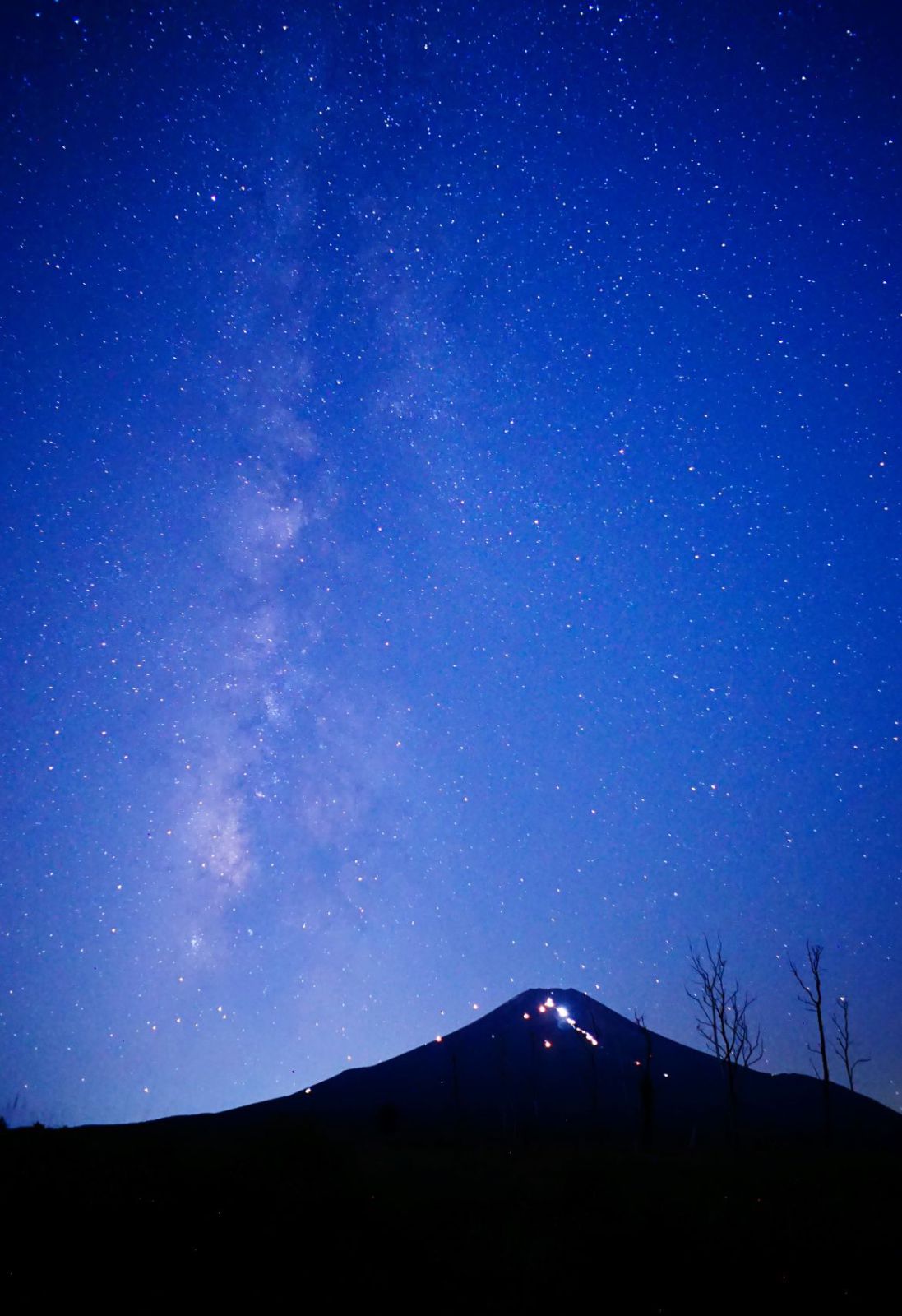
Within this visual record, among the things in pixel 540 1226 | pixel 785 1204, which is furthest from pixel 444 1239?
pixel 785 1204

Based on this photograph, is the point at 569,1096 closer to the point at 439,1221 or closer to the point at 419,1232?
the point at 439,1221

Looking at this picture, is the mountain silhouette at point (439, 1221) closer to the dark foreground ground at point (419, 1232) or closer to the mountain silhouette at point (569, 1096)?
the dark foreground ground at point (419, 1232)

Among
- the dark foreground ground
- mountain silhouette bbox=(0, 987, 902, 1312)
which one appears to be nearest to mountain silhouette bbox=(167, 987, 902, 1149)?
mountain silhouette bbox=(0, 987, 902, 1312)

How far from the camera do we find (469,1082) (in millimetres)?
89500

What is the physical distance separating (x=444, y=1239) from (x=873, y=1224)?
11275 mm

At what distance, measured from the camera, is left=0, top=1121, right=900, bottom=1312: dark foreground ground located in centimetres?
1259

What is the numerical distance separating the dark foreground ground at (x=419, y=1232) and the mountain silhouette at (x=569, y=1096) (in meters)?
23.5

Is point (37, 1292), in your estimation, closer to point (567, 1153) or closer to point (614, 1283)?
point (614, 1283)

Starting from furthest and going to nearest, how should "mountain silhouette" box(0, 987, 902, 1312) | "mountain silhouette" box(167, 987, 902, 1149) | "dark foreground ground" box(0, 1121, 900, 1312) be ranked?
"mountain silhouette" box(167, 987, 902, 1149) < "mountain silhouette" box(0, 987, 902, 1312) < "dark foreground ground" box(0, 1121, 900, 1312)

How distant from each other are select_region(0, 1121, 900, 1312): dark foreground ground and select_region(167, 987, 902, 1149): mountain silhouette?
23.5 meters

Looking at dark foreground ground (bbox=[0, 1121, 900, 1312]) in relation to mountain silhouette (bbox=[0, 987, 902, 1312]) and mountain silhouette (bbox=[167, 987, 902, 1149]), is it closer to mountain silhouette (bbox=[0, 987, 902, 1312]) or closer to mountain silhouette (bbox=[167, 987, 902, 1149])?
mountain silhouette (bbox=[0, 987, 902, 1312])

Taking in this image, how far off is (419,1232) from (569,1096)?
264 ft

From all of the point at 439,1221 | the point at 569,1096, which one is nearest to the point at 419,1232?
the point at 439,1221

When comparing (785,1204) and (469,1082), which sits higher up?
(785,1204)
